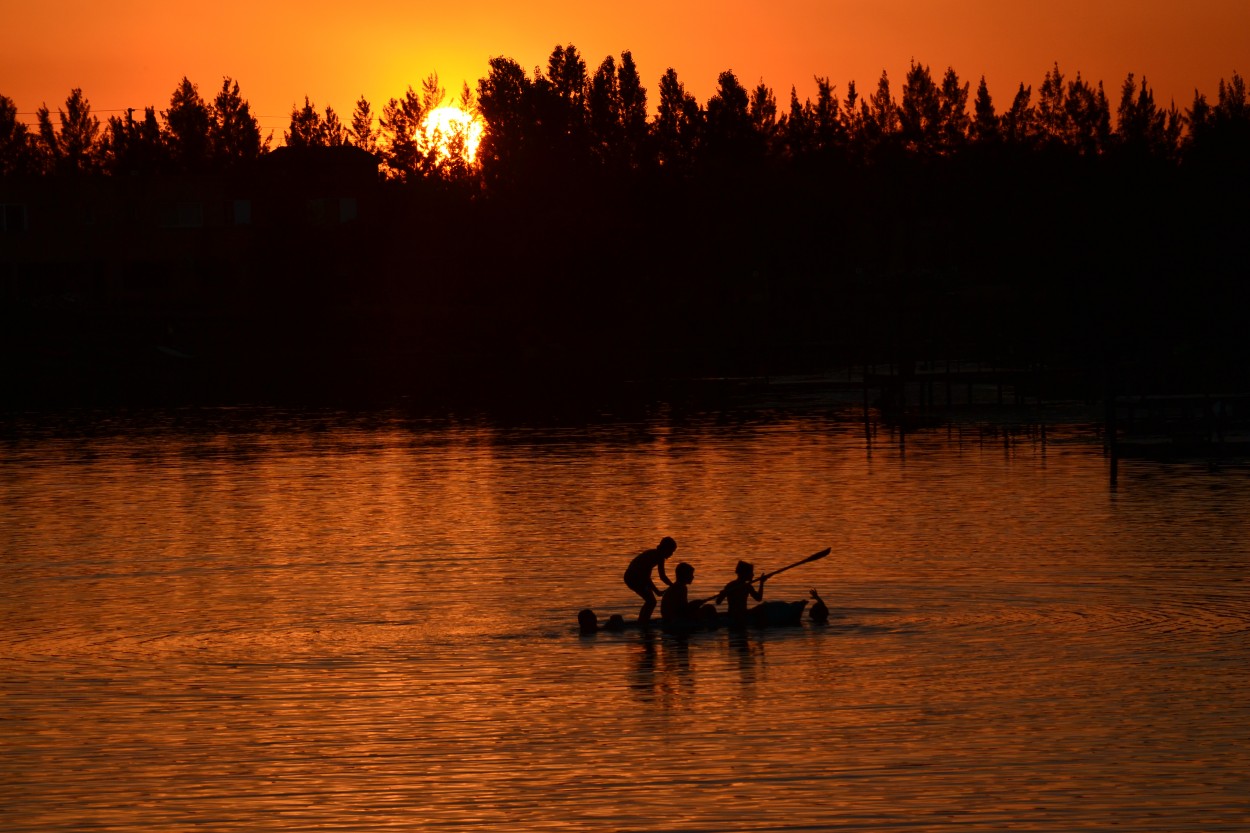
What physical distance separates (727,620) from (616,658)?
2570 mm

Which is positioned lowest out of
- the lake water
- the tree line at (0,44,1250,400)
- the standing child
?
the lake water

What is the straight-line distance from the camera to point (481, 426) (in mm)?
74000

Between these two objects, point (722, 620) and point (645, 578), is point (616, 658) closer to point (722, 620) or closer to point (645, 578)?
point (645, 578)

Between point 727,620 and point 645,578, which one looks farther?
point 645,578

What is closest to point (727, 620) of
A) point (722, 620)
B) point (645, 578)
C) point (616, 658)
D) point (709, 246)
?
point (722, 620)

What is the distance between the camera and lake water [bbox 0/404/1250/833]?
65.0 ft

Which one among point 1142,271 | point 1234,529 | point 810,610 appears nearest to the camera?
point 810,610

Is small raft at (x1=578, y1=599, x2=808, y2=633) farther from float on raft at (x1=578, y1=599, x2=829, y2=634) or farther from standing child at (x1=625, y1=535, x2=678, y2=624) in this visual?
standing child at (x1=625, y1=535, x2=678, y2=624)

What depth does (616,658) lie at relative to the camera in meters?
27.4

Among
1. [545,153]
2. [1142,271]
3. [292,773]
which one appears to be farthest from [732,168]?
[292,773]

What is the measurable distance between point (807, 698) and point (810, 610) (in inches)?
226

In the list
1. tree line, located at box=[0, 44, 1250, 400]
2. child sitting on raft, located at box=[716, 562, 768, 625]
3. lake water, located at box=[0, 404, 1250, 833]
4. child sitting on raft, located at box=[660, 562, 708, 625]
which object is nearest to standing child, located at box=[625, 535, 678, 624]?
child sitting on raft, located at box=[660, 562, 708, 625]

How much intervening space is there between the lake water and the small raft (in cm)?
32

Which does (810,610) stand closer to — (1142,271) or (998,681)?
(998,681)
